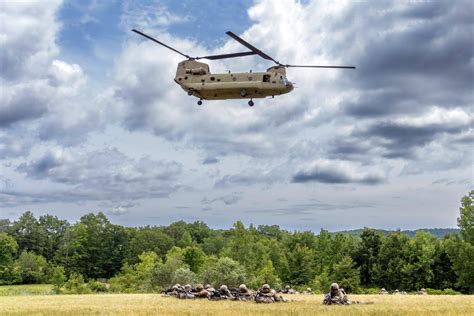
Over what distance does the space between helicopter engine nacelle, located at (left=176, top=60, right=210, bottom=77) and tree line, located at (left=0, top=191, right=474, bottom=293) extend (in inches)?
1197

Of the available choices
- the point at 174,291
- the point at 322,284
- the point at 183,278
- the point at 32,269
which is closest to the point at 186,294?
the point at 174,291

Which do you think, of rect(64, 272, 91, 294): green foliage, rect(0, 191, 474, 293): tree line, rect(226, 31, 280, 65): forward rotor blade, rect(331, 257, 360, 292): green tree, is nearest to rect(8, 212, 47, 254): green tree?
rect(0, 191, 474, 293): tree line

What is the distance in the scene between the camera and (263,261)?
112438 mm

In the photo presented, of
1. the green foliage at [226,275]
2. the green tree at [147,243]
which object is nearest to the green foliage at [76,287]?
the green tree at [147,243]

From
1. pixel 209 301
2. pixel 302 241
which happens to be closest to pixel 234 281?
pixel 209 301

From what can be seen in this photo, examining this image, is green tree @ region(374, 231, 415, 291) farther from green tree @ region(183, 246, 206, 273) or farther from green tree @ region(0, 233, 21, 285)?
green tree @ region(0, 233, 21, 285)

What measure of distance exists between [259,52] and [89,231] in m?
125

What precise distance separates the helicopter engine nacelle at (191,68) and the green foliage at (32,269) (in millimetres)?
105996

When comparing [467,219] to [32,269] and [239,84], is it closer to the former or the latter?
[239,84]

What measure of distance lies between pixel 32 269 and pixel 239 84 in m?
114

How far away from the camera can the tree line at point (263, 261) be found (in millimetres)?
89375

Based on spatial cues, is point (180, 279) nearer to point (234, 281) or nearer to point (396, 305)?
point (234, 281)

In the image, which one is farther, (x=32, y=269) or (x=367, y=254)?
(x=32, y=269)

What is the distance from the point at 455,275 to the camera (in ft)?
330
